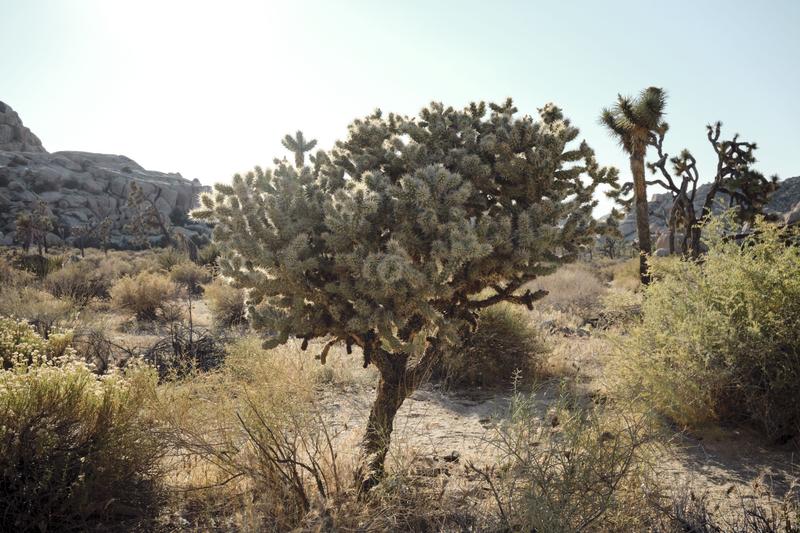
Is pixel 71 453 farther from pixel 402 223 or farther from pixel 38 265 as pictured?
pixel 38 265

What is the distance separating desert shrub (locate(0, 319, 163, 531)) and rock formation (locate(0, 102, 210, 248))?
45.8m

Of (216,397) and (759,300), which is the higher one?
(759,300)

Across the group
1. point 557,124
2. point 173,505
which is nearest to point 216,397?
point 173,505

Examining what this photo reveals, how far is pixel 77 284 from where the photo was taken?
14.7 meters

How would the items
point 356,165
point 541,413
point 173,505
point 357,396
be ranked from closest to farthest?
point 173,505 < point 356,165 < point 541,413 < point 357,396

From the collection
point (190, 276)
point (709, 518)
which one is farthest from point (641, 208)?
point (190, 276)

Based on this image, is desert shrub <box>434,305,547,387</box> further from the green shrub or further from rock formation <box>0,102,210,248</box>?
rock formation <box>0,102,210,248</box>

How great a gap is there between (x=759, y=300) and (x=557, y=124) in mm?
2794

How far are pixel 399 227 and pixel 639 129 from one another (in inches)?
610

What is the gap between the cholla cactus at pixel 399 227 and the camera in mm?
3309

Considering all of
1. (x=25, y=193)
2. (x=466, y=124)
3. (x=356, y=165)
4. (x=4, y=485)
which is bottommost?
(x=4, y=485)

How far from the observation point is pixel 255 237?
3.48m

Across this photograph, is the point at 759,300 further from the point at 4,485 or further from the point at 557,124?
the point at 4,485

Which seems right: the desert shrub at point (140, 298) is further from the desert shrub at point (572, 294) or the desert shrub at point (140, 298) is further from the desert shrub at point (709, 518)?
the desert shrub at point (709, 518)
